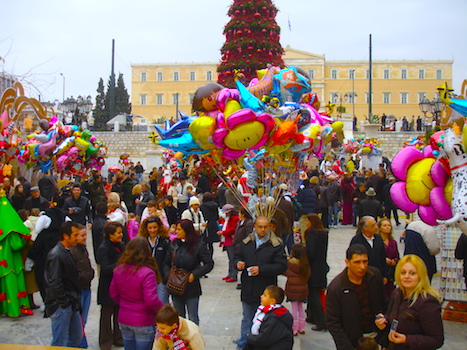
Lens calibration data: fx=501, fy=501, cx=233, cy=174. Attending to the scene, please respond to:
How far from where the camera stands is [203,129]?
6.63 meters

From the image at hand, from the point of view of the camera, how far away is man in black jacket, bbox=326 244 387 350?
Answer: 4.02m

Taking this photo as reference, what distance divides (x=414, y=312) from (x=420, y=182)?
131 centimetres

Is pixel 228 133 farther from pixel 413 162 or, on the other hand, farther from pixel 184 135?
pixel 413 162

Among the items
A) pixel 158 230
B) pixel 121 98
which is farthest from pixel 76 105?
pixel 121 98

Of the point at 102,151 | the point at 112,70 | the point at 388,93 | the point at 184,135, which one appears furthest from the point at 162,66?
the point at 184,135

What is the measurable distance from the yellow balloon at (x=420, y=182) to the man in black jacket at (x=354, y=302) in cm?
80

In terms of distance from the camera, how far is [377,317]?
13.1 feet

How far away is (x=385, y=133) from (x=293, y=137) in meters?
25.6

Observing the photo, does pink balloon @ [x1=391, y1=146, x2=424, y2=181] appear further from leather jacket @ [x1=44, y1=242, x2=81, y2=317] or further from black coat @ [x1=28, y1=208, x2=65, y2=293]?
black coat @ [x1=28, y1=208, x2=65, y2=293]

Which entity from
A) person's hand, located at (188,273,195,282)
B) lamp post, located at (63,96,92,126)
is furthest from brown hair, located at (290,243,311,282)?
lamp post, located at (63,96,92,126)

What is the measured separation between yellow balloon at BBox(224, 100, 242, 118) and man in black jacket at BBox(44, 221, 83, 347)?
8.53ft

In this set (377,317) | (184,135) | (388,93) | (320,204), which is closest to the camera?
(377,317)

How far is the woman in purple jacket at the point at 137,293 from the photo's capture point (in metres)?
4.32

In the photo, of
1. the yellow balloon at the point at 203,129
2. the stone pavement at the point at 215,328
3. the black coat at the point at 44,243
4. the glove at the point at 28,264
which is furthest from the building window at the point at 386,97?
the glove at the point at 28,264
